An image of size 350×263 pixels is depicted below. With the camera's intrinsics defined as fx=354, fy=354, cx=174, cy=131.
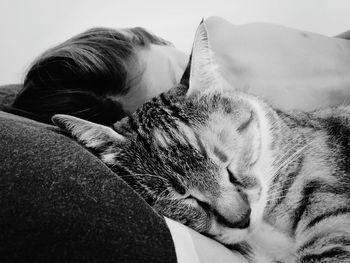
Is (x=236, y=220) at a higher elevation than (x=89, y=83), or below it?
below

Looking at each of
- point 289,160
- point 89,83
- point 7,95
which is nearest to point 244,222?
point 289,160

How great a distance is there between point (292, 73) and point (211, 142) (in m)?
0.65

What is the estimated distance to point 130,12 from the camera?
2203 mm

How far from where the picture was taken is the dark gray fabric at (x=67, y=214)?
47 centimetres

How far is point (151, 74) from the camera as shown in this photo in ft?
4.82

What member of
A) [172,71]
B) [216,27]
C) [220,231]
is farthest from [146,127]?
[216,27]

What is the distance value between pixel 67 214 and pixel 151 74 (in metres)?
1.03

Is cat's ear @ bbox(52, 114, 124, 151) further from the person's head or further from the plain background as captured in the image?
the plain background

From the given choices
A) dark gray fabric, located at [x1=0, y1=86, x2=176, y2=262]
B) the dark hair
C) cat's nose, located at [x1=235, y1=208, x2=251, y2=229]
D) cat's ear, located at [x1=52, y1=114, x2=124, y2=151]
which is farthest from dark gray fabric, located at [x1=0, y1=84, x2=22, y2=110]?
cat's nose, located at [x1=235, y1=208, x2=251, y2=229]

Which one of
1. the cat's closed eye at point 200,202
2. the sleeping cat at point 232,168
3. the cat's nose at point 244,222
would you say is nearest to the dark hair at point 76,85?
the sleeping cat at point 232,168

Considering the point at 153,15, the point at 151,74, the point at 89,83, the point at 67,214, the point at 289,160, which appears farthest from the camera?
the point at 153,15

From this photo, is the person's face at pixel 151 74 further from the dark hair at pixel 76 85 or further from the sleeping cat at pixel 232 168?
the sleeping cat at pixel 232 168

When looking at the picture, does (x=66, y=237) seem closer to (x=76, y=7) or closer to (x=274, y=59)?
(x=274, y=59)

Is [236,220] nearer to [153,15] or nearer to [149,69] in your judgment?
[149,69]
